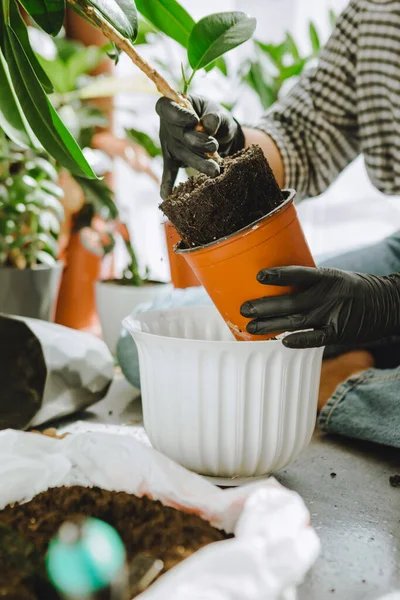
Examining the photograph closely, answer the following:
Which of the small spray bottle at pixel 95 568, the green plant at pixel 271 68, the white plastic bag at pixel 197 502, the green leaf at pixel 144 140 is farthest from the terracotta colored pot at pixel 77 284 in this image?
the small spray bottle at pixel 95 568

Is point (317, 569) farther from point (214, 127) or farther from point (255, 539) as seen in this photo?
point (214, 127)

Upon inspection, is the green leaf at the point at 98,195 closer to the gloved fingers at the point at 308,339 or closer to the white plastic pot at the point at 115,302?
the white plastic pot at the point at 115,302

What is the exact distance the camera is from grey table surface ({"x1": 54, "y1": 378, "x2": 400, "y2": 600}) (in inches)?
21.5

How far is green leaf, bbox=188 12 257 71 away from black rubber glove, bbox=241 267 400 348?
1.01 ft

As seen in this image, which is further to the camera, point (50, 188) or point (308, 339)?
point (50, 188)

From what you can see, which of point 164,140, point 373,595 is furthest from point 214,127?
point 373,595

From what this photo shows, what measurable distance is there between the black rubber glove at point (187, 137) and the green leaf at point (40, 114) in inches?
4.8

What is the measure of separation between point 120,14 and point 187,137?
16 cm

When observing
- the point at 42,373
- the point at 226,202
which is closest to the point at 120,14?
the point at 226,202

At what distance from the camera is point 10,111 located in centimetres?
79

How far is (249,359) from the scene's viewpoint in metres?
0.63

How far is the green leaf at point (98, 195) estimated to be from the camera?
154 centimetres

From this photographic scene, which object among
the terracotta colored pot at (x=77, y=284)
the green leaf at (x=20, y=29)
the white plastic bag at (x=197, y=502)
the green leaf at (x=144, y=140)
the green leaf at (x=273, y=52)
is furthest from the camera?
the green leaf at (x=273, y=52)

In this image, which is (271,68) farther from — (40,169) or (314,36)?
(40,169)
